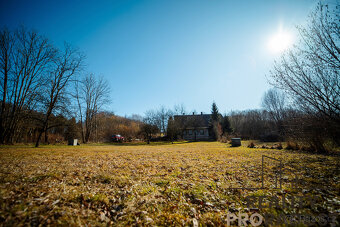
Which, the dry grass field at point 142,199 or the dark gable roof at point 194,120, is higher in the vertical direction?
the dark gable roof at point 194,120

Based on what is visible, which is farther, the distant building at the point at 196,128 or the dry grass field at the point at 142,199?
the distant building at the point at 196,128

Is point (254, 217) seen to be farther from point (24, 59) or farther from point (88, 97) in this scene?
point (88, 97)

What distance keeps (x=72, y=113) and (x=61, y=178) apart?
14.2 meters

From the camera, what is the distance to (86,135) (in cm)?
2602

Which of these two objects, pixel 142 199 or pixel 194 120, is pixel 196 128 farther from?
pixel 142 199

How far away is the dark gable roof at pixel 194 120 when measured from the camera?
35.7 metres

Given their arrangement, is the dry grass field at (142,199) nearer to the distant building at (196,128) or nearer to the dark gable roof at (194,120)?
the dark gable roof at (194,120)

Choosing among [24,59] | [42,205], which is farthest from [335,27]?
[24,59]

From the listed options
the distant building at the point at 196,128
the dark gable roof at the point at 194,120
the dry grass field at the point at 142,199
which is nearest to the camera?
the dry grass field at the point at 142,199

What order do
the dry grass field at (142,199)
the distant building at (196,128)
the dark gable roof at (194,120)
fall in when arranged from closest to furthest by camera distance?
1. the dry grass field at (142,199)
2. the dark gable roof at (194,120)
3. the distant building at (196,128)

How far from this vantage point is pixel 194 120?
38.0 m

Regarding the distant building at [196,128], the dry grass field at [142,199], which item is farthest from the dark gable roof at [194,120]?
the dry grass field at [142,199]

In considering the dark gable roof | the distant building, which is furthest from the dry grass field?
the distant building

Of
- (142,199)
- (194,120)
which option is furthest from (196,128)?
(142,199)
